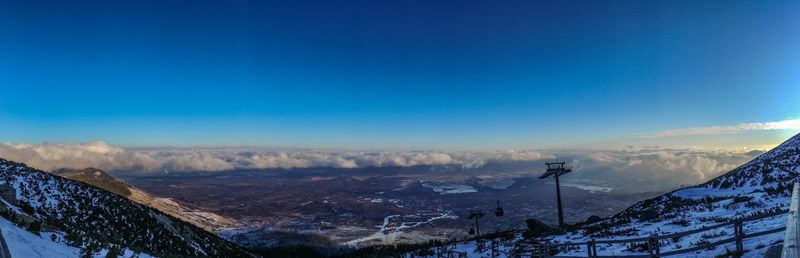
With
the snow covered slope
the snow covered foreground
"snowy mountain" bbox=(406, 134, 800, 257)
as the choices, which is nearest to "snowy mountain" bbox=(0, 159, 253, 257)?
the snow covered foreground

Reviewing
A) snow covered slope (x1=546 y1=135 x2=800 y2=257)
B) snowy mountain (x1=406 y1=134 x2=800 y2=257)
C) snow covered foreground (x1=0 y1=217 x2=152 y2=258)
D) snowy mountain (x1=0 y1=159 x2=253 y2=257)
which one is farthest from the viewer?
snowy mountain (x1=0 y1=159 x2=253 y2=257)

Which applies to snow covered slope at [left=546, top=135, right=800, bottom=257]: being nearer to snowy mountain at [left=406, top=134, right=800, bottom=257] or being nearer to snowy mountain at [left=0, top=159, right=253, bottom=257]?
snowy mountain at [left=406, top=134, right=800, bottom=257]

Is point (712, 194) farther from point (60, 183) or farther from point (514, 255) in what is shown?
point (60, 183)

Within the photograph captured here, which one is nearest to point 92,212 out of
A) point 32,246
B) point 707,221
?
point 32,246

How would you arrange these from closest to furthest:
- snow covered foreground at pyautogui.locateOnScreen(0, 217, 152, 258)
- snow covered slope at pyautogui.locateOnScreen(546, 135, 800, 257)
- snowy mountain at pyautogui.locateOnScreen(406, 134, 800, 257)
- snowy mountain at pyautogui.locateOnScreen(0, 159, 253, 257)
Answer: snow covered foreground at pyautogui.locateOnScreen(0, 217, 152, 258)
snowy mountain at pyautogui.locateOnScreen(406, 134, 800, 257)
snow covered slope at pyautogui.locateOnScreen(546, 135, 800, 257)
snowy mountain at pyautogui.locateOnScreen(0, 159, 253, 257)

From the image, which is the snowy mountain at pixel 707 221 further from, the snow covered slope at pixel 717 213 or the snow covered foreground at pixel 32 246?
the snow covered foreground at pixel 32 246

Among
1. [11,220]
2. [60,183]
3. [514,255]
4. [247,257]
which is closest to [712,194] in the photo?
[514,255]
